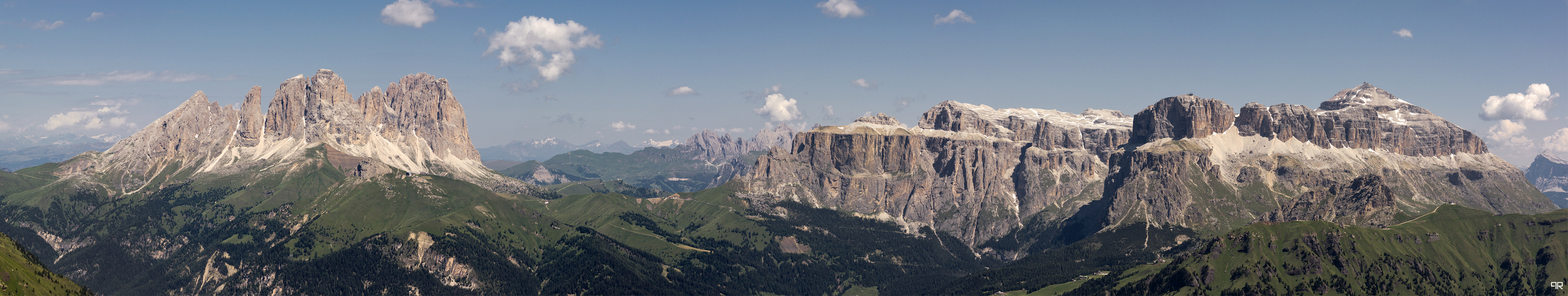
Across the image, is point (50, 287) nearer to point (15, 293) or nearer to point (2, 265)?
point (2, 265)

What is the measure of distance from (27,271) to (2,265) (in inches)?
500

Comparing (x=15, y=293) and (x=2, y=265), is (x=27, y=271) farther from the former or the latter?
(x=15, y=293)

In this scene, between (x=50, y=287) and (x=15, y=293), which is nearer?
(x=15, y=293)

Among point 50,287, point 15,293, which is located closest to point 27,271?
point 50,287

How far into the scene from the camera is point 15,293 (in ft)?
581

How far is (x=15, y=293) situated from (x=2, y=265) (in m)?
16.2

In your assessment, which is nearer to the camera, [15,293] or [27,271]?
[15,293]

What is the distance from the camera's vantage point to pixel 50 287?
199 metres

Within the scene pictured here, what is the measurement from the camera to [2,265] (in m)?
188

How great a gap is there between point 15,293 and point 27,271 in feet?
90.4

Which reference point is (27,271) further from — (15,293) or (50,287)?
(15,293)

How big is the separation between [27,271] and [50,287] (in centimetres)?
596

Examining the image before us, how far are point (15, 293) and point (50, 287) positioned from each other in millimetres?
25020
